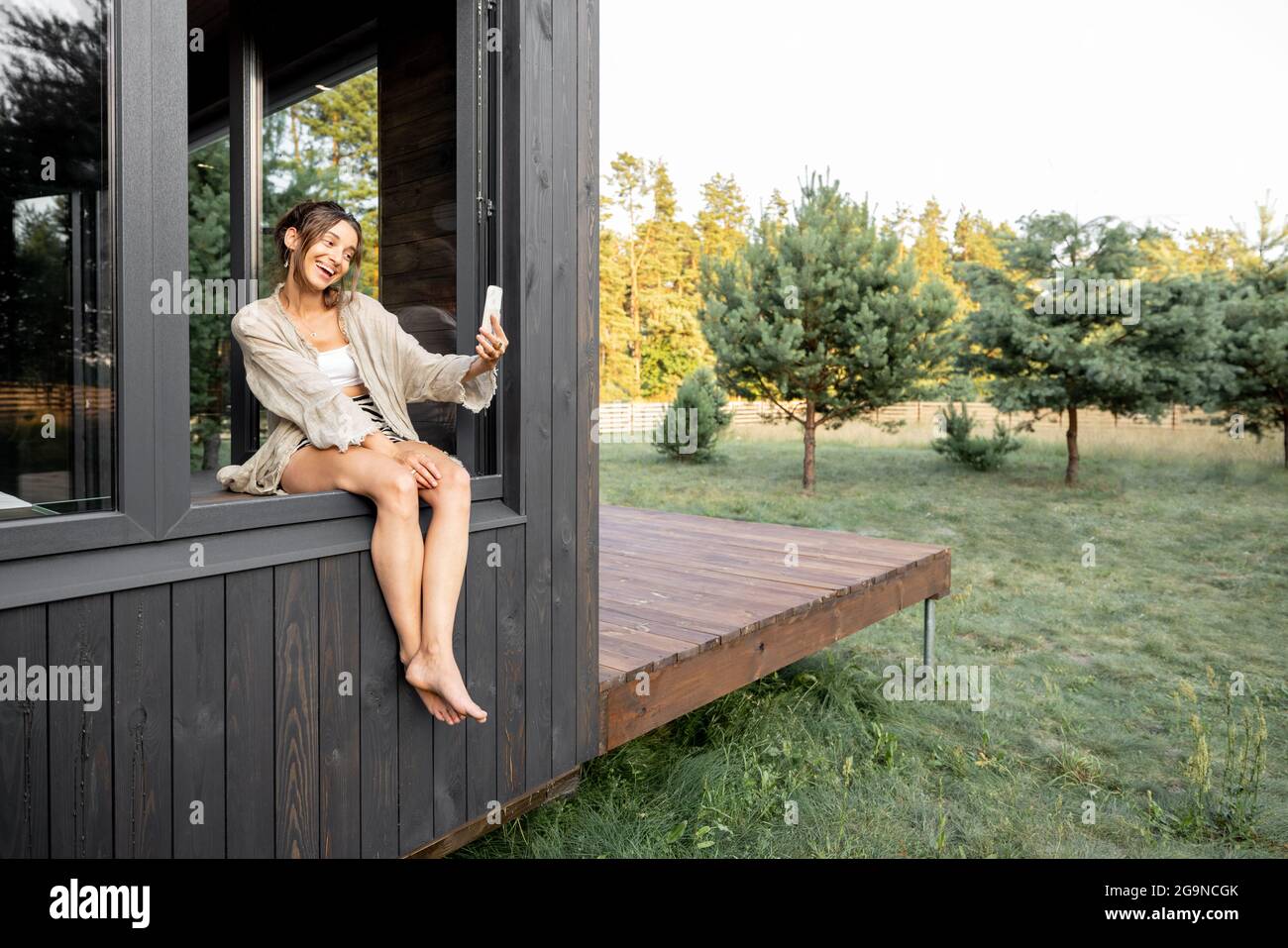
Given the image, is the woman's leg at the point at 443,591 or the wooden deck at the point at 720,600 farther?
the wooden deck at the point at 720,600

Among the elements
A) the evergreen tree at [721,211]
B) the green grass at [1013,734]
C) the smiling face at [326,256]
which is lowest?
the green grass at [1013,734]

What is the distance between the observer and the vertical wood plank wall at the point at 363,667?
129 centimetres

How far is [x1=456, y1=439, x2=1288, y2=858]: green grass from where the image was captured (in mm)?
2535

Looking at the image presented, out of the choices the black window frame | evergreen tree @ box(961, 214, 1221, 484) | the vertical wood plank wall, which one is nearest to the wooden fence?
evergreen tree @ box(961, 214, 1221, 484)

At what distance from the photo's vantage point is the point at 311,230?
1888 millimetres

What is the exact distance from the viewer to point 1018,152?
1495cm

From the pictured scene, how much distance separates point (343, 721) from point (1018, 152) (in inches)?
642

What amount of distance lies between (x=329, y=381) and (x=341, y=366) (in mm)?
191
